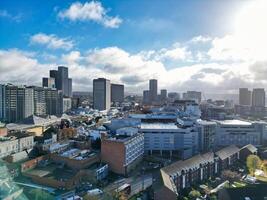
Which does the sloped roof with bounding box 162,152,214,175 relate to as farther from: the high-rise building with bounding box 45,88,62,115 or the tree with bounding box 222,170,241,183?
the high-rise building with bounding box 45,88,62,115

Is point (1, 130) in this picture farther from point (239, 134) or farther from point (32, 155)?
point (239, 134)

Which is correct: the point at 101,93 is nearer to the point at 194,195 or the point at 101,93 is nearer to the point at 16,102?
the point at 16,102

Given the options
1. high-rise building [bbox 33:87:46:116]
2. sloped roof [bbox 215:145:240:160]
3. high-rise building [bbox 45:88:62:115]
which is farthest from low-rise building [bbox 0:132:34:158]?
high-rise building [bbox 45:88:62:115]

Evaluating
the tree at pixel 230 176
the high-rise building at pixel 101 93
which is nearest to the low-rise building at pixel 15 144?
the tree at pixel 230 176

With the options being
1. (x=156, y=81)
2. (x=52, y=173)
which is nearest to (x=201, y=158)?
(x=52, y=173)

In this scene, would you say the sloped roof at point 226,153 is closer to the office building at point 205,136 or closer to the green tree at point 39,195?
the office building at point 205,136

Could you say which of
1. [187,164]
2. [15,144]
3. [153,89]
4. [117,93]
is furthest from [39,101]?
[153,89]

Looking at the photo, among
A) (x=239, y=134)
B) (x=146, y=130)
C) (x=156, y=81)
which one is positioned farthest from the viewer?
(x=156, y=81)

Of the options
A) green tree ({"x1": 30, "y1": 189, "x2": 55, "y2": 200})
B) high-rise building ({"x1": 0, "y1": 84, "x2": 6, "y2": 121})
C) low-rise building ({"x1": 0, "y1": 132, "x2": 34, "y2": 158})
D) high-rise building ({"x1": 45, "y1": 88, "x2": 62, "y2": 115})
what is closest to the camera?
green tree ({"x1": 30, "y1": 189, "x2": 55, "y2": 200})
